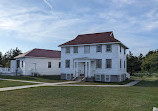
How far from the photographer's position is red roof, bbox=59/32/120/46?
2494cm

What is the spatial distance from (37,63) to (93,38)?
39.8 feet

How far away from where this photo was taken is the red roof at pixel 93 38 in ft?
A: 81.8

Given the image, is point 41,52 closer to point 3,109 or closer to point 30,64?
point 30,64

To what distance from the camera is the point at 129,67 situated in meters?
38.1

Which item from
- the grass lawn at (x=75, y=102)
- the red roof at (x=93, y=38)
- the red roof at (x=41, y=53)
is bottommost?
the grass lawn at (x=75, y=102)

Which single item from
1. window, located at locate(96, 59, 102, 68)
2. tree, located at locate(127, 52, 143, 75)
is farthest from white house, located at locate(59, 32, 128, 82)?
tree, located at locate(127, 52, 143, 75)

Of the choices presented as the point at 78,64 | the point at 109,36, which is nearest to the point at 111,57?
the point at 109,36

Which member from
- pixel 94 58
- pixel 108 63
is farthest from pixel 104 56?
pixel 94 58

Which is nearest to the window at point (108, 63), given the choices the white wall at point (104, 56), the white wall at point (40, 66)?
the white wall at point (104, 56)

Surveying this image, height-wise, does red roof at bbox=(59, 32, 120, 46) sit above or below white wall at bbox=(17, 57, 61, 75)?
above

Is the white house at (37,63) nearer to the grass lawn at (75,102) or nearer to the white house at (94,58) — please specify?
the white house at (94,58)

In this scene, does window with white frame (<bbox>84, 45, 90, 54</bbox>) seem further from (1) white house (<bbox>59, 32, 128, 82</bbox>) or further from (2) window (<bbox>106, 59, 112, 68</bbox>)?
(2) window (<bbox>106, 59, 112, 68</bbox>)

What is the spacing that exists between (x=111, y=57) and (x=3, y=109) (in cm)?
1826

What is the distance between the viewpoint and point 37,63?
32.2 m
